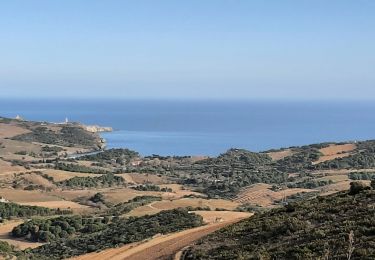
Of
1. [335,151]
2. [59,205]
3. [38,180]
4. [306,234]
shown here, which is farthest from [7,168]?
[306,234]

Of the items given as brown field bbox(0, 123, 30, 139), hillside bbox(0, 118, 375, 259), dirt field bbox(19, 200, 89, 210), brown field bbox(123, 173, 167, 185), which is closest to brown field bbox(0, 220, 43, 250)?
hillside bbox(0, 118, 375, 259)

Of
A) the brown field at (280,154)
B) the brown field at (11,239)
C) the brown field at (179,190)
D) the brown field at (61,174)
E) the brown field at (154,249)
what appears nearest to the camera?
the brown field at (154,249)

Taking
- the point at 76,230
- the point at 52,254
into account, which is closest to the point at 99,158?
the point at 76,230

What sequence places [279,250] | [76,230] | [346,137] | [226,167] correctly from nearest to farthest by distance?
[279,250] < [76,230] < [226,167] < [346,137]

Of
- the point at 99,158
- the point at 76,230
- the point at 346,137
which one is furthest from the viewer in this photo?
the point at 346,137

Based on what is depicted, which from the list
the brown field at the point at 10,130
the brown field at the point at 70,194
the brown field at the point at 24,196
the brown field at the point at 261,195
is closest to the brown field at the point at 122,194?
the brown field at the point at 70,194

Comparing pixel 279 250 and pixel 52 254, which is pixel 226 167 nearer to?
pixel 52 254

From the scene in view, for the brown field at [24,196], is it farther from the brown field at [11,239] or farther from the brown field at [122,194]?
the brown field at [11,239]
